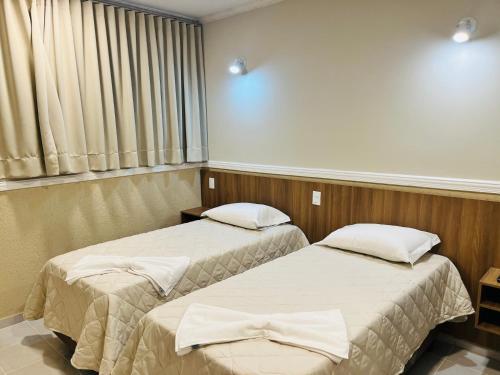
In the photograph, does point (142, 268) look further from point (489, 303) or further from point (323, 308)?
point (489, 303)

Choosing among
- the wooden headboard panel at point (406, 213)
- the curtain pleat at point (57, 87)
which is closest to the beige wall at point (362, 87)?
the wooden headboard panel at point (406, 213)

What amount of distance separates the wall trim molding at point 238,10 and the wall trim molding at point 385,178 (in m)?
1.33

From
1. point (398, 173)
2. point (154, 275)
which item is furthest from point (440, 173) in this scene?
point (154, 275)

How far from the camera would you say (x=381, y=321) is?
1.61 metres

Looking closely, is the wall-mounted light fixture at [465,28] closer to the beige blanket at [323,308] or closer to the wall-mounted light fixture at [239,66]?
the beige blanket at [323,308]

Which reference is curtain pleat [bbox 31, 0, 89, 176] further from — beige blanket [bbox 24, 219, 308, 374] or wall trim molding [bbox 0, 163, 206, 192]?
beige blanket [bbox 24, 219, 308, 374]

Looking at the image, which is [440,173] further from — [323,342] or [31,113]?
[31,113]

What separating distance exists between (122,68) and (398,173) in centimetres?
226

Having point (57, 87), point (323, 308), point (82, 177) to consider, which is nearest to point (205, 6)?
point (57, 87)

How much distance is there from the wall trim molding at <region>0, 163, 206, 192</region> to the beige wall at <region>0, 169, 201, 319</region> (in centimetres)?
4

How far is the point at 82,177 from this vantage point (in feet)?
9.37

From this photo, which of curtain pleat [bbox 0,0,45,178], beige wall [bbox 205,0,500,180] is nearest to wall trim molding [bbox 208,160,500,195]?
beige wall [bbox 205,0,500,180]

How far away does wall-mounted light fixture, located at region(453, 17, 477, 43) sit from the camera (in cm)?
201

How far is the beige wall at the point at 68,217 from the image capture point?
2.60 meters
